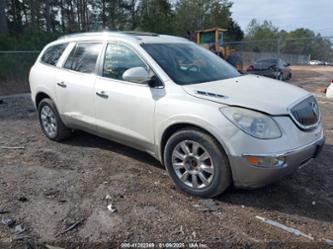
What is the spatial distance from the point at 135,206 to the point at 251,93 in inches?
68.4

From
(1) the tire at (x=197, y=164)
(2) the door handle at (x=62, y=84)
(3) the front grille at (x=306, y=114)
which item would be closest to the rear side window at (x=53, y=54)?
(2) the door handle at (x=62, y=84)

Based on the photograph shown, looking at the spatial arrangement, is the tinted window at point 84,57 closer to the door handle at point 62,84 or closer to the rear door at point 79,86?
the rear door at point 79,86

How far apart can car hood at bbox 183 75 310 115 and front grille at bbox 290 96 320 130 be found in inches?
3.1

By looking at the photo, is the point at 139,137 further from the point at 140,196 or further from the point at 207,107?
the point at 207,107

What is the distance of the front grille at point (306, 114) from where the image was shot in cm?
344

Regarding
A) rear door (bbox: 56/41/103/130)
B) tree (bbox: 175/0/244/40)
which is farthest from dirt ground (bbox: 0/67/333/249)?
tree (bbox: 175/0/244/40)

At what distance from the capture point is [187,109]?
3559 millimetres

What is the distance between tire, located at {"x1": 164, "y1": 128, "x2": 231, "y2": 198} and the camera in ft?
11.3

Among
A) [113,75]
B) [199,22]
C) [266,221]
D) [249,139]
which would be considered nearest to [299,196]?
[266,221]

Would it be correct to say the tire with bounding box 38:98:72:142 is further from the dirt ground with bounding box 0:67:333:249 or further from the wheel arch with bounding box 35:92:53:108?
the dirt ground with bounding box 0:67:333:249

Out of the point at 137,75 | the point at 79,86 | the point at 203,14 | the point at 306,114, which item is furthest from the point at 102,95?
the point at 203,14

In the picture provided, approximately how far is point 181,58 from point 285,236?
2465 millimetres

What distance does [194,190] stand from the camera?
3.72 meters

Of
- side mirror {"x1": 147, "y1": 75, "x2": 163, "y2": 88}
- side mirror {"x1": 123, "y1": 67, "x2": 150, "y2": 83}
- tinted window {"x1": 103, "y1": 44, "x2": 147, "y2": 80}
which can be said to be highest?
tinted window {"x1": 103, "y1": 44, "x2": 147, "y2": 80}
